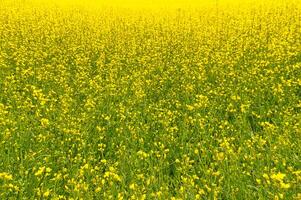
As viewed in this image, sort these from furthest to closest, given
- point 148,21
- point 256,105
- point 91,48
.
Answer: point 148,21
point 91,48
point 256,105

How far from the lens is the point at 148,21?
1447 cm

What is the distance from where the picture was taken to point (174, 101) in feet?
22.1

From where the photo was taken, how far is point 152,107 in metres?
6.46

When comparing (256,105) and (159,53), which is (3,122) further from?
(159,53)

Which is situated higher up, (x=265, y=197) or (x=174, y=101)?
(x=265, y=197)

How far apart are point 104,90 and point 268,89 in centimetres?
326

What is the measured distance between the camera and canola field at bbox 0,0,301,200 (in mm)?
4008

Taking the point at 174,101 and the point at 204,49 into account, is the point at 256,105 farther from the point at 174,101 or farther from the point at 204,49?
the point at 204,49

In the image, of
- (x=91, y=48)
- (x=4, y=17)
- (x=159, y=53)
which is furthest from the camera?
(x=4, y=17)

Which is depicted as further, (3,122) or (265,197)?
(3,122)

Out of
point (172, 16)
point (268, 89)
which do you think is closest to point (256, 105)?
point (268, 89)

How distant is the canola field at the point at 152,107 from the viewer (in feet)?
13.1

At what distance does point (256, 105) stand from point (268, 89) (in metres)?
0.52

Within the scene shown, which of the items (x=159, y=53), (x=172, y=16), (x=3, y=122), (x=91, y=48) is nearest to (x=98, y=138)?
(x=3, y=122)
